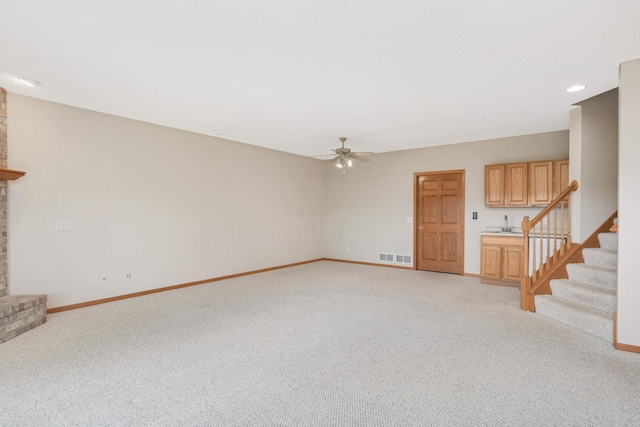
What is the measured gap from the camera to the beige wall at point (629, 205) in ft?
9.93

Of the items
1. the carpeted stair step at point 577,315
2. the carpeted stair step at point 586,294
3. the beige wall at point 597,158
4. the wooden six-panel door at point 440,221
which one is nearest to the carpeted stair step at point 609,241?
the beige wall at point 597,158

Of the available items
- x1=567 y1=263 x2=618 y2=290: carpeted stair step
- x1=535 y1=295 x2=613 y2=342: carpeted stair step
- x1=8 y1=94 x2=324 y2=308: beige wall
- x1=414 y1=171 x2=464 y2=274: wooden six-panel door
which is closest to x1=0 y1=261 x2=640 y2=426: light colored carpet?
x1=535 y1=295 x2=613 y2=342: carpeted stair step

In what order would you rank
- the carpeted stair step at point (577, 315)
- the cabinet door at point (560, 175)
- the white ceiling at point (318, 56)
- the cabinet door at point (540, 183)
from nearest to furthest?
the white ceiling at point (318, 56)
the carpeted stair step at point (577, 315)
the cabinet door at point (560, 175)
the cabinet door at point (540, 183)

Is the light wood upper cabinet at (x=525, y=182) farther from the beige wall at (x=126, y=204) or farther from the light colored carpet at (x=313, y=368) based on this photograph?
the beige wall at (x=126, y=204)

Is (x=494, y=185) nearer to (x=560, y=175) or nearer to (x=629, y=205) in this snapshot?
(x=560, y=175)


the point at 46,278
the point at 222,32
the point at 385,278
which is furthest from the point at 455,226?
the point at 46,278

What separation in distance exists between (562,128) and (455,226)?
246 centimetres

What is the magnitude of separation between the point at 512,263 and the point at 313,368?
4402 millimetres

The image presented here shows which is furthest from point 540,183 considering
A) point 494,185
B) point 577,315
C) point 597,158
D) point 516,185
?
point 577,315

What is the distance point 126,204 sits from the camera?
4.93 m

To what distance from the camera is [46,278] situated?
421 cm

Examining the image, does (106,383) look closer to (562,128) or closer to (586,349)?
(586,349)

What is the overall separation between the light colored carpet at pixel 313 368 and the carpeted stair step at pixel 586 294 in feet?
1.48

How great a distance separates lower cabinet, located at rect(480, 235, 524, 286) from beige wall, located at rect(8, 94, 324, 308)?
13.7ft
